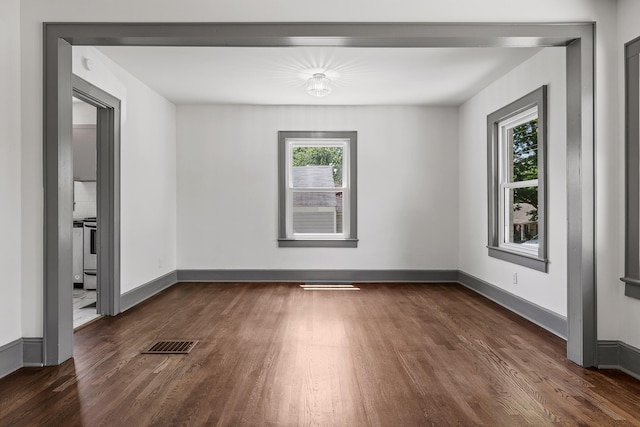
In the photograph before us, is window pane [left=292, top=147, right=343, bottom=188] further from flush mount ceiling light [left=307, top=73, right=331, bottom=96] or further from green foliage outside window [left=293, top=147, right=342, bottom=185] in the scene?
flush mount ceiling light [left=307, top=73, right=331, bottom=96]

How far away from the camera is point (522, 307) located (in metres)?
4.17

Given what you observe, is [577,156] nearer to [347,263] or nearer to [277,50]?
[277,50]

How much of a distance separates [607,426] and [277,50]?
3594mm

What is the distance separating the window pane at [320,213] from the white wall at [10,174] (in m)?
3.79

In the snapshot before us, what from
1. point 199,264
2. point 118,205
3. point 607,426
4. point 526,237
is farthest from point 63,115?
point 526,237

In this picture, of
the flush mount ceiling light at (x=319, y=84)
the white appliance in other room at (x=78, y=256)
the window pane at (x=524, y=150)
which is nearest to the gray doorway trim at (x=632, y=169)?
the window pane at (x=524, y=150)

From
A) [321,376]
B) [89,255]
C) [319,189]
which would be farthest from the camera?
[319,189]

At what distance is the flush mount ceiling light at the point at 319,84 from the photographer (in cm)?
454

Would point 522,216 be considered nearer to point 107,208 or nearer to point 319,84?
point 319,84

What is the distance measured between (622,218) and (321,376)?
2.29 metres

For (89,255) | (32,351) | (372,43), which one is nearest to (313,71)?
(372,43)

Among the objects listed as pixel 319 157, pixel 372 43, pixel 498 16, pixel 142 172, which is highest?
pixel 498 16

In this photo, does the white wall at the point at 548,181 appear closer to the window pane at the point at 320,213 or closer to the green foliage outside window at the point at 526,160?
the green foliage outside window at the point at 526,160

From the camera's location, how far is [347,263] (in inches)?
238
